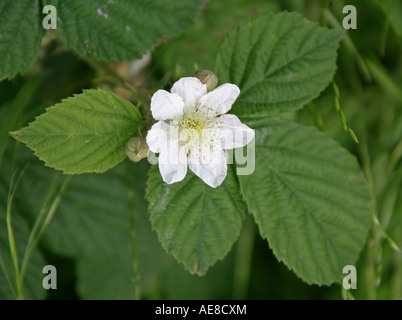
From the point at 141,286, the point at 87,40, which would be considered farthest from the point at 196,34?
the point at 141,286

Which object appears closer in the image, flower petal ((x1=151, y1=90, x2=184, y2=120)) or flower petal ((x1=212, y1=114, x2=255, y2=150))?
flower petal ((x1=151, y1=90, x2=184, y2=120))

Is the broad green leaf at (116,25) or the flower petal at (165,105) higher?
the broad green leaf at (116,25)

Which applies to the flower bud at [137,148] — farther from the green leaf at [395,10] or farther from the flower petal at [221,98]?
the green leaf at [395,10]

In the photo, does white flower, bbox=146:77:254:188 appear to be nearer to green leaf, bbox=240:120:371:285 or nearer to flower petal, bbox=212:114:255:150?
flower petal, bbox=212:114:255:150

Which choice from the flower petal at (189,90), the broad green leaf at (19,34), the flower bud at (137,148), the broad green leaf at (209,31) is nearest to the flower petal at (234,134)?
the flower petal at (189,90)

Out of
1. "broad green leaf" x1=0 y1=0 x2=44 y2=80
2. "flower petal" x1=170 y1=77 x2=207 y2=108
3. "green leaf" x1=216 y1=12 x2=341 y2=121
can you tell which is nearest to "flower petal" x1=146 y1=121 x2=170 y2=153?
"flower petal" x1=170 y1=77 x2=207 y2=108

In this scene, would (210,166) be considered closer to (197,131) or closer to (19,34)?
(197,131)
